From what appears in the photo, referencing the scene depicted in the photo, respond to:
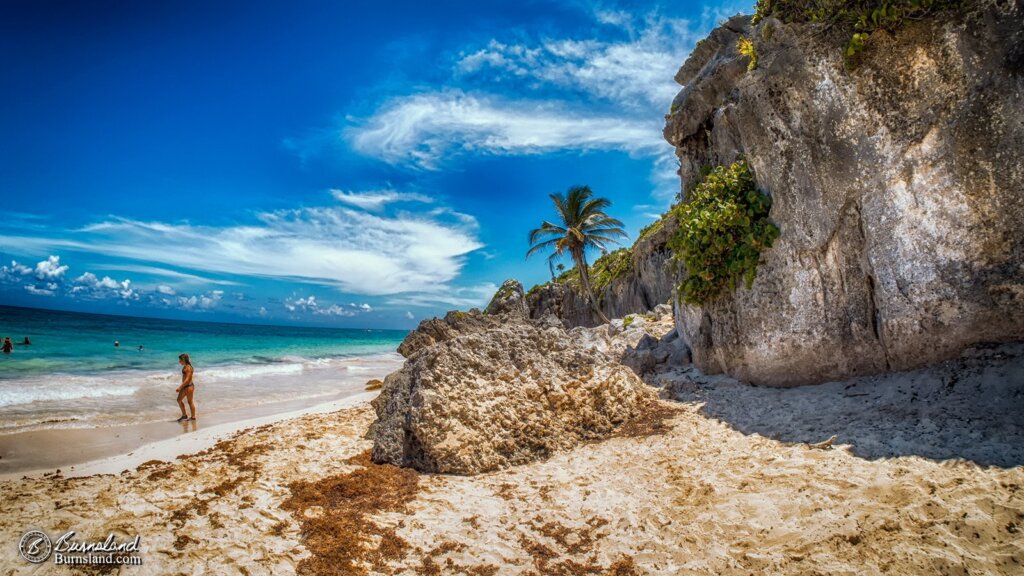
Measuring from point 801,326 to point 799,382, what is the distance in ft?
3.12

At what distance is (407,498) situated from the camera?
5.03 m

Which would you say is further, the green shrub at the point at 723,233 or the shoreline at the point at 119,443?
the green shrub at the point at 723,233

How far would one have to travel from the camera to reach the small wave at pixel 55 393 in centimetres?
1209

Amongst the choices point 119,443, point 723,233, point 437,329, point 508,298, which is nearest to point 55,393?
point 119,443

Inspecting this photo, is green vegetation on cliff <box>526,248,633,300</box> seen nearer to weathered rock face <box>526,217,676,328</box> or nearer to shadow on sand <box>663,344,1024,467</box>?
weathered rock face <box>526,217,676,328</box>

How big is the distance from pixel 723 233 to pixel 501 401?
527 centimetres

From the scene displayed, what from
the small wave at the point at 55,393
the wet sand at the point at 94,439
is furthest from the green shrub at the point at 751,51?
the small wave at the point at 55,393

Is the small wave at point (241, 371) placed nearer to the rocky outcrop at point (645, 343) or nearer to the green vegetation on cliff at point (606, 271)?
the rocky outcrop at point (645, 343)

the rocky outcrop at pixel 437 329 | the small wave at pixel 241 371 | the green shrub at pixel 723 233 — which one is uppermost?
the green shrub at pixel 723 233

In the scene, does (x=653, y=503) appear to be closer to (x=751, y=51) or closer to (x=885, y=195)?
(x=885, y=195)

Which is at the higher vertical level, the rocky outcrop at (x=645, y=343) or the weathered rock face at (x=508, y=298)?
the weathered rock face at (x=508, y=298)

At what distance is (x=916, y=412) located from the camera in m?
5.30

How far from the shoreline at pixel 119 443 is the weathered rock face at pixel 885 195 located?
1029 centimetres

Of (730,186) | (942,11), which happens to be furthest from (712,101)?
(942,11)
